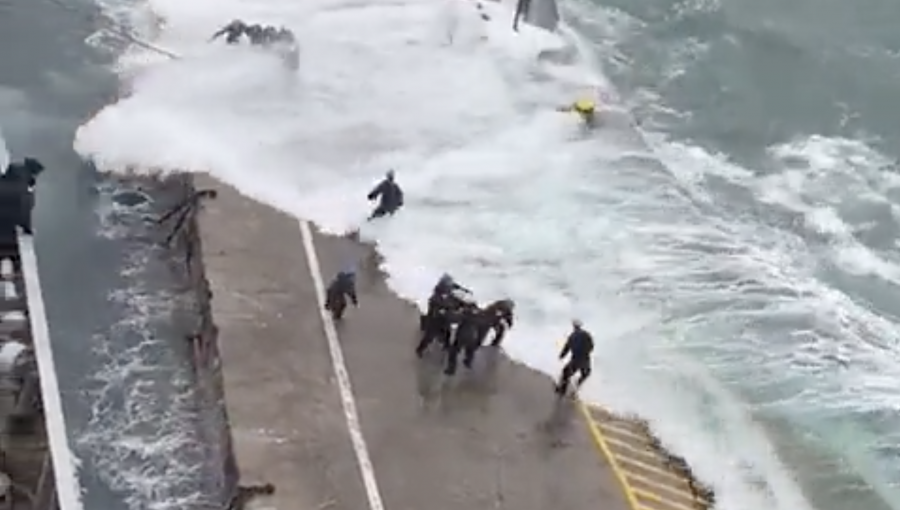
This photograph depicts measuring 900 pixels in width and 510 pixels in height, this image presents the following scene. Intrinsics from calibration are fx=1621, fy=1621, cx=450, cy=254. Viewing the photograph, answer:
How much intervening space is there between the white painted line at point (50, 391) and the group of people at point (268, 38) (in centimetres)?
1387

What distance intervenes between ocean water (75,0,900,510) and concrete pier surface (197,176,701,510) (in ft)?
6.14

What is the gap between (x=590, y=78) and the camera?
177 ft

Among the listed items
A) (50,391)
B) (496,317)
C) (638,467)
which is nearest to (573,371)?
(496,317)

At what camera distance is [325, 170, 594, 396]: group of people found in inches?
1396

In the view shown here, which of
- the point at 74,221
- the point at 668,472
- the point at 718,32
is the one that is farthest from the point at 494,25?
the point at 668,472

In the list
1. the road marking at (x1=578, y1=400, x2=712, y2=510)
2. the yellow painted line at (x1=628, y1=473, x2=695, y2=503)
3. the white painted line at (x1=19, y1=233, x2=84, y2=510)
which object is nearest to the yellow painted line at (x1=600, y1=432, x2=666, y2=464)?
the road marking at (x1=578, y1=400, x2=712, y2=510)

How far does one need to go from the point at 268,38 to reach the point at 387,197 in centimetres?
1090

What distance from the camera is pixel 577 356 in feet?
116

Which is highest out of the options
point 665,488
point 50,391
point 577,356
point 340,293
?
point 340,293

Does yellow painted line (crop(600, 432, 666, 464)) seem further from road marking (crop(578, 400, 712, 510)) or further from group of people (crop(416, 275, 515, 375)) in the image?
group of people (crop(416, 275, 515, 375))

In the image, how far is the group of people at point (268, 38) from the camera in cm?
4959

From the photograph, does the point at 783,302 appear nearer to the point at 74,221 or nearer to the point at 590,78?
the point at 590,78

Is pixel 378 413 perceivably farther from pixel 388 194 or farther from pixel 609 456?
pixel 388 194

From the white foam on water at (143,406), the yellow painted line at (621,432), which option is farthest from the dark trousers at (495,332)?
the white foam on water at (143,406)
